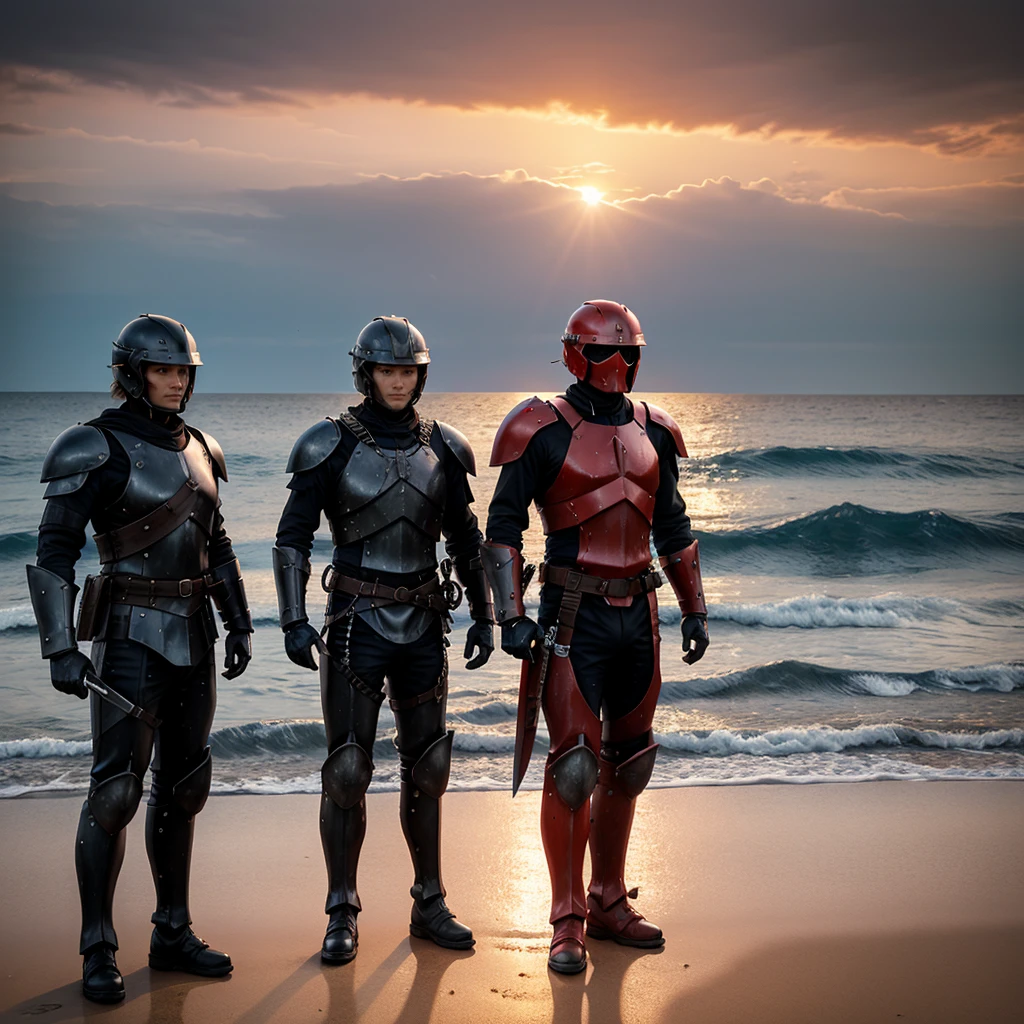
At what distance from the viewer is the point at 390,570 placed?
4492mm

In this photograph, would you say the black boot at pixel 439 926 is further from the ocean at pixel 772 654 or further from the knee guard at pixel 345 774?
the ocean at pixel 772 654

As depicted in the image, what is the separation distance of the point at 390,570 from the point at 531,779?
3.13 meters

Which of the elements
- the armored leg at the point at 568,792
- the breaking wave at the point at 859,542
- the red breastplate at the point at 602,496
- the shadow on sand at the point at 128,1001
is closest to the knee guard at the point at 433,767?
the armored leg at the point at 568,792

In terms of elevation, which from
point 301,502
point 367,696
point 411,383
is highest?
point 411,383

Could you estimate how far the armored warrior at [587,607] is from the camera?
14.7ft

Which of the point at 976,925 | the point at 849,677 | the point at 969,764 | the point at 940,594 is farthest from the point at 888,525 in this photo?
the point at 976,925

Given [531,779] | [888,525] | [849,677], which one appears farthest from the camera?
[888,525]

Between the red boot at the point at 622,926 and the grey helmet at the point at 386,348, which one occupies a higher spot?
the grey helmet at the point at 386,348

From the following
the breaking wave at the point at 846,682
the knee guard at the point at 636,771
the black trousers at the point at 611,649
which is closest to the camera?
the black trousers at the point at 611,649

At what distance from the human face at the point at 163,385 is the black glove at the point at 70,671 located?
3.12 feet

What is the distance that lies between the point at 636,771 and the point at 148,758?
6.20 feet

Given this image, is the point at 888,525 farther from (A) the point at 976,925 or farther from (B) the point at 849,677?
(A) the point at 976,925

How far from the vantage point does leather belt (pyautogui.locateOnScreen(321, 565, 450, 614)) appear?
14.6 ft

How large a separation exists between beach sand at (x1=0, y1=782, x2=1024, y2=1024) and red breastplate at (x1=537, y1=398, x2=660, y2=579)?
1.59m
